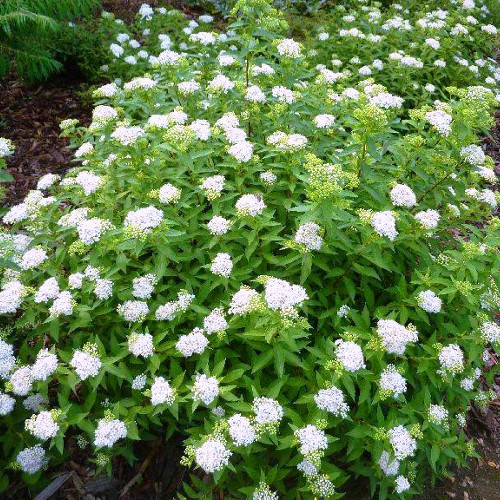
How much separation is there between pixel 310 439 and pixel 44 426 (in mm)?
1687

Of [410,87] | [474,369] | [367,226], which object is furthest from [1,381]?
[410,87]

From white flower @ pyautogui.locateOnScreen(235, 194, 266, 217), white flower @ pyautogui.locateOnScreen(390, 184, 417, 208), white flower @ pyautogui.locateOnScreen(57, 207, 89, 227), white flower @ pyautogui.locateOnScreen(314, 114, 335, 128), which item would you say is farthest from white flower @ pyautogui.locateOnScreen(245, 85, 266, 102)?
white flower @ pyautogui.locateOnScreen(57, 207, 89, 227)

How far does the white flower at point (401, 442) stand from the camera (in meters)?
2.91

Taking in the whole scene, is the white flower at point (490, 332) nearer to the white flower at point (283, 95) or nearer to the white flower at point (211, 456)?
the white flower at point (211, 456)

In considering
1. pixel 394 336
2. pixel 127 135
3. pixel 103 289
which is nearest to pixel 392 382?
pixel 394 336

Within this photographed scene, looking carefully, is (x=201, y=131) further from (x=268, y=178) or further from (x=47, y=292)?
(x=47, y=292)

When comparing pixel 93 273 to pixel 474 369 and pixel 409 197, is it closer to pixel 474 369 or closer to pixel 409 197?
pixel 409 197

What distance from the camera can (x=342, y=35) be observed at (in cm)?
752

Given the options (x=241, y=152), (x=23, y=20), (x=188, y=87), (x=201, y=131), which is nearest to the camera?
(x=241, y=152)

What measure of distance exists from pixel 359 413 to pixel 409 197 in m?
1.67

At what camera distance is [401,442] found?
2.93m

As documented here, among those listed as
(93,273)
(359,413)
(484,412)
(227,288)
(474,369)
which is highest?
(93,273)

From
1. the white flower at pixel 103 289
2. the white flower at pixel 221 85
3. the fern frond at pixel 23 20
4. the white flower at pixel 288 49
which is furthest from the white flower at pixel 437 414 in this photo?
the fern frond at pixel 23 20

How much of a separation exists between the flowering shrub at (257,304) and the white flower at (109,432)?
0.04 ft
